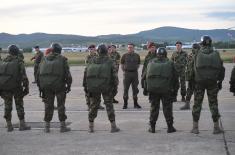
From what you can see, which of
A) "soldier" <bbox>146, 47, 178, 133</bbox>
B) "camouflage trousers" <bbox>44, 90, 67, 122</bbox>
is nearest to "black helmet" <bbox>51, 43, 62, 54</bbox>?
"camouflage trousers" <bbox>44, 90, 67, 122</bbox>

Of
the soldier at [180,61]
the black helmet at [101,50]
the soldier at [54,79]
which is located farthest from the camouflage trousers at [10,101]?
the soldier at [180,61]

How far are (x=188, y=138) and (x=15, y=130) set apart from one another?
3.79 m

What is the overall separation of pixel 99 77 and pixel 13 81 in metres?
1.86

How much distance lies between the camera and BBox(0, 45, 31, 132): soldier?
10.6 metres

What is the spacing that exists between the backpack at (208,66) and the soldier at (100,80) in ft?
5.77

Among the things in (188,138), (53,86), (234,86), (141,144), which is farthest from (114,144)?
(234,86)

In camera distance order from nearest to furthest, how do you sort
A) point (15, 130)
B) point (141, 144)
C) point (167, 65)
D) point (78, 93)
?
point (141, 144)
point (167, 65)
point (15, 130)
point (78, 93)

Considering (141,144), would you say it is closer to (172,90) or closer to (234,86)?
(172,90)

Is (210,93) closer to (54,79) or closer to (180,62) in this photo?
(54,79)

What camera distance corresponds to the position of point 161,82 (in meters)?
9.98

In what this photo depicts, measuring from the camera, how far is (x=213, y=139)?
30.5 feet

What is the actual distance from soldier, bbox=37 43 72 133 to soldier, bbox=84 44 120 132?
458mm

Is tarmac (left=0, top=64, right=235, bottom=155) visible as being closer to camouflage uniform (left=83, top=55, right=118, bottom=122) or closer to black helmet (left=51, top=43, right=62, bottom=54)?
camouflage uniform (left=83, top=55, right=118, bottom=122)

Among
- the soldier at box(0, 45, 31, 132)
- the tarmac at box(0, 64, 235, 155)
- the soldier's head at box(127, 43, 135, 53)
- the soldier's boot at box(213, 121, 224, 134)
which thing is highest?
the soldier's head at box(127, 43, 135, 53)
